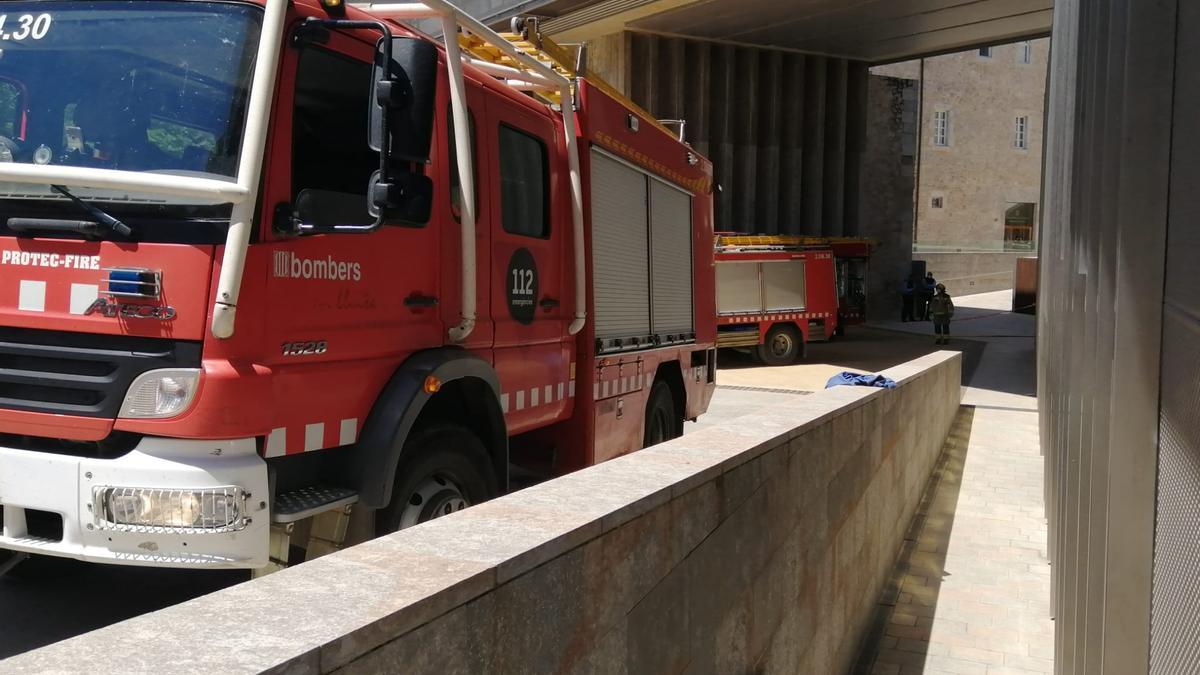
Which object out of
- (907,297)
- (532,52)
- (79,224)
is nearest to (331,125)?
(79,224)

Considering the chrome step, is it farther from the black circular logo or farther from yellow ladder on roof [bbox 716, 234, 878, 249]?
yellow ladder on roof [bbox 716, 234, 878, 249]

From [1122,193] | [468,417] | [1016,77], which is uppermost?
[1016,77]

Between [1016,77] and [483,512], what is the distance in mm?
57032

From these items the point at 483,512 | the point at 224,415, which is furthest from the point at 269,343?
the point at 483,512

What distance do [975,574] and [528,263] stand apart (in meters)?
5.12

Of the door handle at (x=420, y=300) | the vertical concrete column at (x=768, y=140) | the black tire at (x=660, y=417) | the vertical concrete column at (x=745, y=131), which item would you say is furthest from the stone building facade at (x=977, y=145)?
the door handle at (x=420, y=300)

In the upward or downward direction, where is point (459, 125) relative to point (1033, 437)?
upward

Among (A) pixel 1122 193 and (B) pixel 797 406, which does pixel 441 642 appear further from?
(B) pixel 797 406

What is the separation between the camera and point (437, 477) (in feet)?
15.2

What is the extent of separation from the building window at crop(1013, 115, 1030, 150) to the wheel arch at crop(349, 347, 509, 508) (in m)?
55.1

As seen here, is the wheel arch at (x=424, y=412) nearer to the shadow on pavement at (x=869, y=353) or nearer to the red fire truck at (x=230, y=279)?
the red fire truck at (x=230, y=279)

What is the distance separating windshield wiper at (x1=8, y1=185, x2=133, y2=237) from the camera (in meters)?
3.42

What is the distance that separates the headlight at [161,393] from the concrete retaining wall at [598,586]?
118 cm

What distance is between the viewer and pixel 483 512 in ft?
9.52
